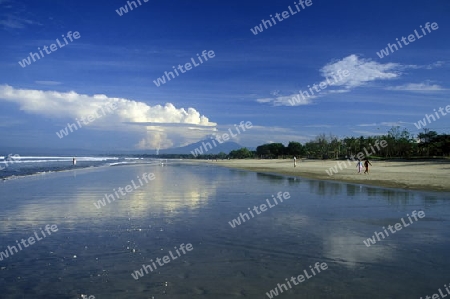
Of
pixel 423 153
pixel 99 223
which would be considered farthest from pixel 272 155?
pixel 99 223

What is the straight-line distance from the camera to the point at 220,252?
914 centimetres

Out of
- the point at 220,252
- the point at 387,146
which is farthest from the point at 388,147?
the point at 220,252

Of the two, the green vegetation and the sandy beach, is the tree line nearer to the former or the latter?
the green vegetation

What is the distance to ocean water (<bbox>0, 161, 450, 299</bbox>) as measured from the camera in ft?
22.2

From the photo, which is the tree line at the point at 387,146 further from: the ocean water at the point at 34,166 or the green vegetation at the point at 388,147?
the ocean water at the point at 34,166

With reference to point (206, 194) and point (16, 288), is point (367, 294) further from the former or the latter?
point (206, 194)

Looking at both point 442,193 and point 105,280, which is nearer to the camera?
point 105,280

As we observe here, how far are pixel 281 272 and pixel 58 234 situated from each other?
7.24m

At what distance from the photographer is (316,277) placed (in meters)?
7.37

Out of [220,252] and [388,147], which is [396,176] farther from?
[388,147]

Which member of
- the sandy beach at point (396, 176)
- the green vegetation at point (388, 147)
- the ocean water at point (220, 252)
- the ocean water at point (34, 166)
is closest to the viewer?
the ocean water at point (220, 252)

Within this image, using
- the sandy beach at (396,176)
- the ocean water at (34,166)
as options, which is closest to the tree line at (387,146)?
the sandy beach at (396,176)

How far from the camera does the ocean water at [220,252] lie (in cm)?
678

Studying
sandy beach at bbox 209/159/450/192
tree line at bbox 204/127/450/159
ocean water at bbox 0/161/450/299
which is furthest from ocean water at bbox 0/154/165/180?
tree line at bbox 204/127/450/159
